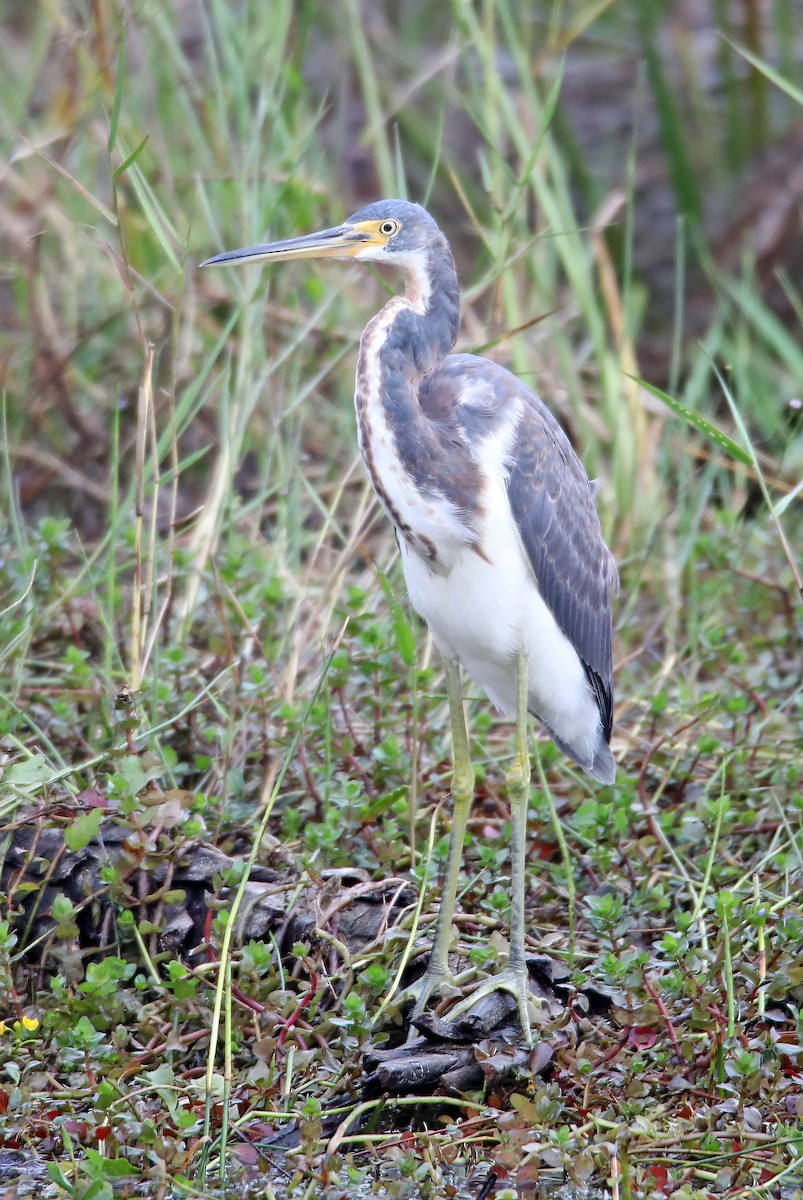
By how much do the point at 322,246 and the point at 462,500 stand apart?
716mm

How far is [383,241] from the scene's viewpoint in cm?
317

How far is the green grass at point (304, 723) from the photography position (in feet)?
8.86

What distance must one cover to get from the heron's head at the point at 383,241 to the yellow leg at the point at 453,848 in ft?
3.06

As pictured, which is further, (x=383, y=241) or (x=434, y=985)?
(x=383, y=241)

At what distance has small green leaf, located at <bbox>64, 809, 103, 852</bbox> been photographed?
2953 millimetres

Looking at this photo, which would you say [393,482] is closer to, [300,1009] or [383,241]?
[383,241]

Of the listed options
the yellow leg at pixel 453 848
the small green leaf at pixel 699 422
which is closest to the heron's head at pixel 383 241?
the small green leaf at pixel 699 422

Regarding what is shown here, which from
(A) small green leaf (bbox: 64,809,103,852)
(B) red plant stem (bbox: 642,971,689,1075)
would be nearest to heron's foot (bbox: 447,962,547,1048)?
(B) red plant stem (bbox: 642,971,689,1075)

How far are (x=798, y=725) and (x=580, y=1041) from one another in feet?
4.98

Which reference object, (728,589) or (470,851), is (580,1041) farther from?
(728,589)

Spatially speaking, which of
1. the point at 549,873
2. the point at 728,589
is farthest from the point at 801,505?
the point at 549,873

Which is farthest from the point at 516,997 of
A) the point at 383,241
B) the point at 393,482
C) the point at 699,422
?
the point at 383,241

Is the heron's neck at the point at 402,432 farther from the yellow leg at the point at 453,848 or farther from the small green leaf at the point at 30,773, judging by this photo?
the small green leaf at the point at 30,773

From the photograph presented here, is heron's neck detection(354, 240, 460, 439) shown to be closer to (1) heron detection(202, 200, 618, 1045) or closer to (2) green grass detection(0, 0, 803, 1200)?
(1) heron detection(202, 200, 618, 1045)
